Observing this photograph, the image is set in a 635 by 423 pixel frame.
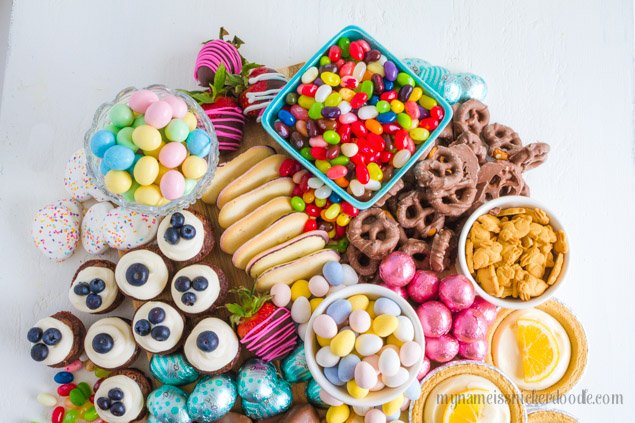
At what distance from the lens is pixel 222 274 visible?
178cm

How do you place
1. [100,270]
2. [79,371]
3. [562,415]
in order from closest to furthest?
[562,415], [100,270], [79,371]

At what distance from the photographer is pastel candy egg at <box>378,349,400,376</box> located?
1.44 m

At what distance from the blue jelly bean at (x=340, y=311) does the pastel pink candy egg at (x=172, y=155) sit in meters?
0.66

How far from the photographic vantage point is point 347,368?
1.47 metres

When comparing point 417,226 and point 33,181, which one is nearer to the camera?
point 417,226

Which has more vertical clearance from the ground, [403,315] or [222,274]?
[403,315]

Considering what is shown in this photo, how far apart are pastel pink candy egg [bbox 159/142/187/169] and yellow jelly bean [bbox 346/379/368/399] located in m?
0.85

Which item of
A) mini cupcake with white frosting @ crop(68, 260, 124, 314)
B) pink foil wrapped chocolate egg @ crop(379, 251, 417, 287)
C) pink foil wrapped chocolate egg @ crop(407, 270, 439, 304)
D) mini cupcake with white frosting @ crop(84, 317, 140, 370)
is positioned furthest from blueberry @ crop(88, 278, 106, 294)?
pink foil wrapped chocolate egg @ crop(407, 270, 439, 304)

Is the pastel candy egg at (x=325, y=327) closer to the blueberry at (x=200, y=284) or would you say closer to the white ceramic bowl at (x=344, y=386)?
the white ceramic bowl at (x=344, y=386)

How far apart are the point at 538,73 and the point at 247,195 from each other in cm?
138

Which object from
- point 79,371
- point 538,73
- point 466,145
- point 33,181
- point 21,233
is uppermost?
point 538,73

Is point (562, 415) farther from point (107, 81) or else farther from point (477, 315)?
point (107, 81)

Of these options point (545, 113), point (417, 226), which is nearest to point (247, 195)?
point (417, 226)

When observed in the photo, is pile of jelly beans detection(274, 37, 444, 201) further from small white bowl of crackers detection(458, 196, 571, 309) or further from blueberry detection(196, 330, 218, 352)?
blueberry detection(196, 330, 218, 352)
